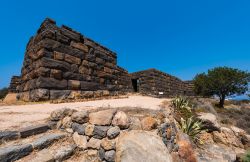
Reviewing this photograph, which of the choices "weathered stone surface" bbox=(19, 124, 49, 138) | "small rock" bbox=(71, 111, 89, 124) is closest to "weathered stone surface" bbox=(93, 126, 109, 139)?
"small rock" bbox=(71, 111, 89, 124)

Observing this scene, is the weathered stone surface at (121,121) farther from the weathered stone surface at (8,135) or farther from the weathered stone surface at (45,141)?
the weathered stone surface at (8,135)

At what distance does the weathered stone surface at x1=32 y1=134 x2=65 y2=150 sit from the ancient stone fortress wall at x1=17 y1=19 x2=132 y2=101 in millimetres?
2342

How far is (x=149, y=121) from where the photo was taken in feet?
7.74

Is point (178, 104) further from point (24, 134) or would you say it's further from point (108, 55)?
point (24, 134)

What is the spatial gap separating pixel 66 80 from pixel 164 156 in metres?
3.77

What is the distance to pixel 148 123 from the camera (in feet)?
7.64

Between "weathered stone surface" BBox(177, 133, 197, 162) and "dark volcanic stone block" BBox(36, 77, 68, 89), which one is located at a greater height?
"dark volcanic stone block" BBox(36, 77, 68, 89)

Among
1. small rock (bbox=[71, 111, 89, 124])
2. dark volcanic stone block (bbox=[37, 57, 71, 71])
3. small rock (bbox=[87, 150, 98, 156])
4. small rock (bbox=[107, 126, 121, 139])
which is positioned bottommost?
small rock (bbox=[87, 150, 98, 156])

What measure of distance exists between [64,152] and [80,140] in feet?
1.05

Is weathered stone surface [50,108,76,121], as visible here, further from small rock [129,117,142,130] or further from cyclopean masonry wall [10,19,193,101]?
cyclopean masonry wall [10,19,193,101]

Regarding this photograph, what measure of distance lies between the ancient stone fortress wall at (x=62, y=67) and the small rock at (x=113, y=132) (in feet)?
9.10

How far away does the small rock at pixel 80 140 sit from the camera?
6.86 feet

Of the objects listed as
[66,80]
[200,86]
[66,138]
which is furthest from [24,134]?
[200,86]

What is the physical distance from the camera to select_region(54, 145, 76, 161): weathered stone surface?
177 cm
